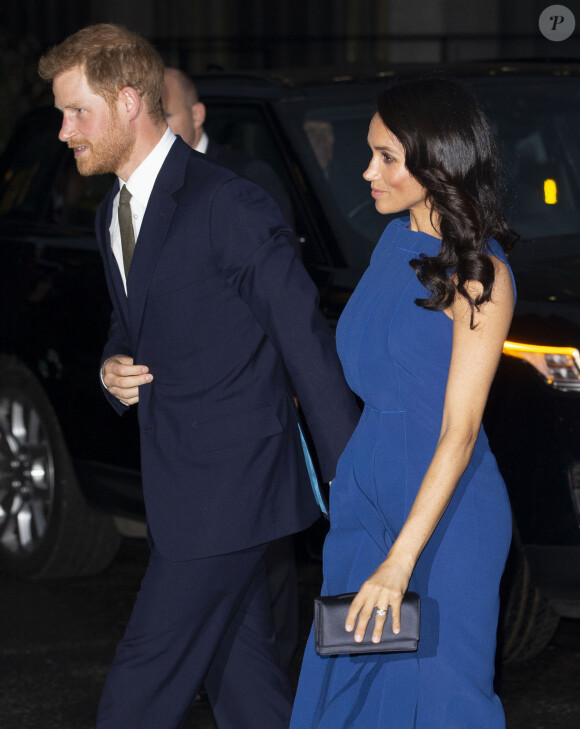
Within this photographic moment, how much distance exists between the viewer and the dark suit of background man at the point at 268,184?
16.3 ft

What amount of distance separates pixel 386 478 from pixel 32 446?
3.38 meters

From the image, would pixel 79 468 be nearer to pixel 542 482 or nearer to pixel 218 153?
pixel 218 153

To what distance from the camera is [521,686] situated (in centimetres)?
498

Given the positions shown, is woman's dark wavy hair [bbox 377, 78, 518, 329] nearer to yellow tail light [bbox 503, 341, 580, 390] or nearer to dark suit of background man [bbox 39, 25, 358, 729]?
dark suit of background man [bbox 39, 25, 358, 729]

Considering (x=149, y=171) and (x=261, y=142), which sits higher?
(x=149, y=171)

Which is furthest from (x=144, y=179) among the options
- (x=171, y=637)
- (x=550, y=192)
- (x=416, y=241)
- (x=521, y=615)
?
(x=550, y=192)

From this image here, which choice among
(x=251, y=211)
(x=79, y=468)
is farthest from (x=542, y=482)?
(x=79, y=468)

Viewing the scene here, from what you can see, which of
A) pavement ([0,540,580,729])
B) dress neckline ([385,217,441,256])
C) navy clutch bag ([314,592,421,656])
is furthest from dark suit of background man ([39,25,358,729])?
pavement ([0,540,580,729])

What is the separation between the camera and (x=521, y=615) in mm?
4930

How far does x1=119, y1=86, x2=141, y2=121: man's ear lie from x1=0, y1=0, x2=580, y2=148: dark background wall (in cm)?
1431

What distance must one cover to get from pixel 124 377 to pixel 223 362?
0.26 meters

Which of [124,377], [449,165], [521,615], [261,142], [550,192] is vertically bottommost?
[521,615]

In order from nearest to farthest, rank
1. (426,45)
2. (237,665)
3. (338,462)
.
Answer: (338,462) → (237,665) → (426,45)

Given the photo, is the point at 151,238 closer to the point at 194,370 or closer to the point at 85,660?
the point at 194,370
